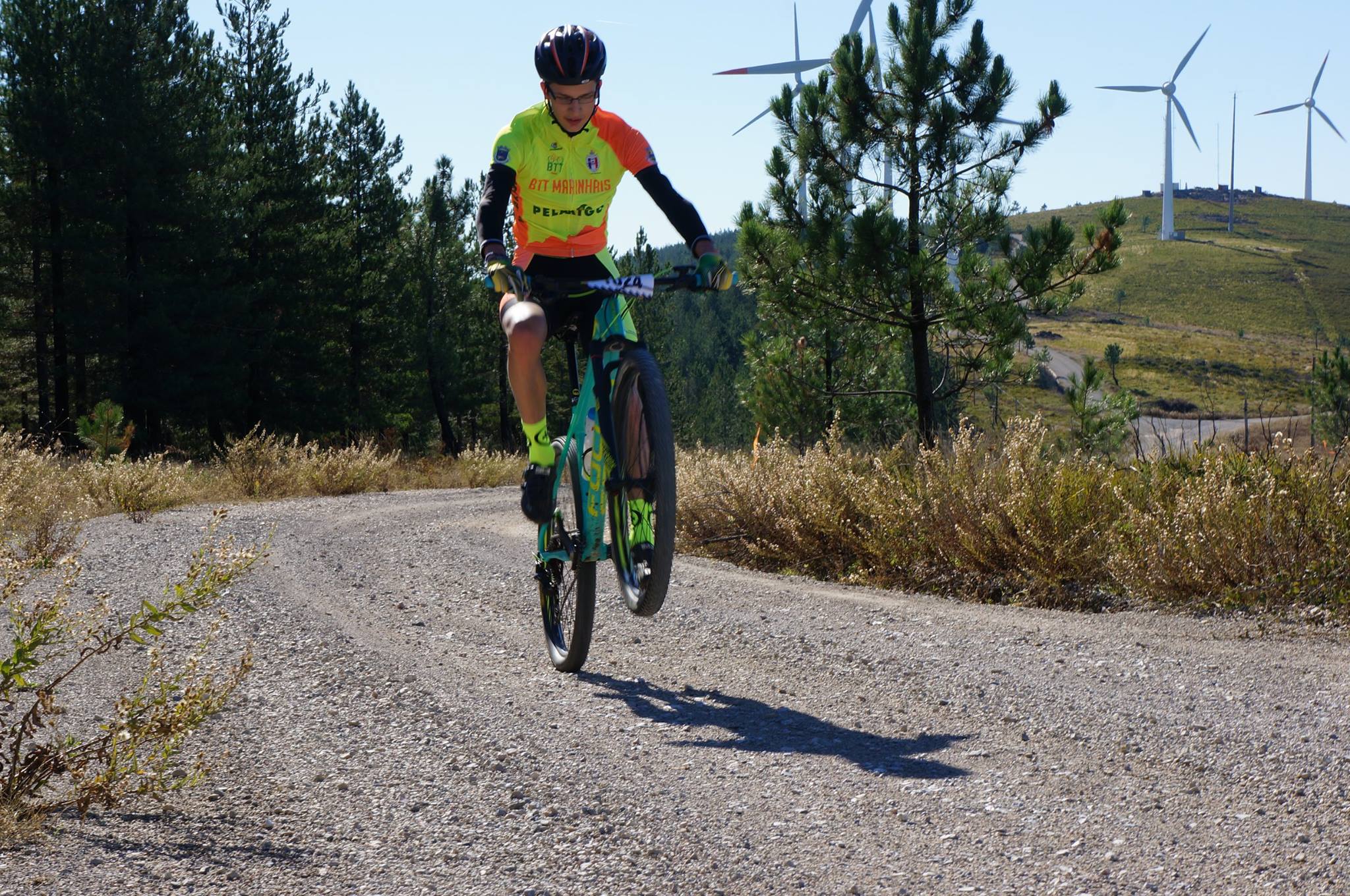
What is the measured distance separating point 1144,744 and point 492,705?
2425mm

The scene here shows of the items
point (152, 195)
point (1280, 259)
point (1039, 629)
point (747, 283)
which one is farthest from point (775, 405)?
point (1280, 259)

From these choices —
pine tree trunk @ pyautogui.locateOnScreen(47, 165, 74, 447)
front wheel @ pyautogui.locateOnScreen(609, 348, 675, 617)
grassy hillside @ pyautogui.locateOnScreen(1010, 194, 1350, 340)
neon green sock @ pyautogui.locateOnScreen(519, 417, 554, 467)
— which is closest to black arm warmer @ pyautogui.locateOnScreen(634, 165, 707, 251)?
front wheel @ pyautogui.locateOnScreen(609, 348, 675, 617)

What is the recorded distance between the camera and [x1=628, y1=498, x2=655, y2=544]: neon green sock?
472 cm

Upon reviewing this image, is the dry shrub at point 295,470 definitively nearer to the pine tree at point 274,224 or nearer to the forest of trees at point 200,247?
the forest of trees at point 200,247

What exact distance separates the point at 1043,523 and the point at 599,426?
140 inches

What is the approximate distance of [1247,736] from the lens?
384 centimetres

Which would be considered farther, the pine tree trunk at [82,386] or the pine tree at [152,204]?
the pine tree trunk at [82,386]

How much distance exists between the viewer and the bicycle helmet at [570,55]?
16.3ft

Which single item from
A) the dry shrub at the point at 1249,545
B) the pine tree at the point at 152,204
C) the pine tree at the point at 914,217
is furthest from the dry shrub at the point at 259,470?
the pine tree at the point at 152,204

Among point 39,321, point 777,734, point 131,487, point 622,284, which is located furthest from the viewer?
point 39,321

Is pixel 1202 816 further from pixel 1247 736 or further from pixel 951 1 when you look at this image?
pixel 951 1

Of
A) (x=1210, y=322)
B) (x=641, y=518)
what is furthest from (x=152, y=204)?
(x=1210, y=322)

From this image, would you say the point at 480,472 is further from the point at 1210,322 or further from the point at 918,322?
Answer: the point at 1210,322

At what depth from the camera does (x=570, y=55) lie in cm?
498
